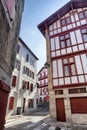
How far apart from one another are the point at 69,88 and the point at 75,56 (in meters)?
3.39

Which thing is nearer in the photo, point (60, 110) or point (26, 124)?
point (26, 124)

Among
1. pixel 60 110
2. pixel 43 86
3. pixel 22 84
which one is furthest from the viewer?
pixel 43 86

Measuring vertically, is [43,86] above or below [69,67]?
below

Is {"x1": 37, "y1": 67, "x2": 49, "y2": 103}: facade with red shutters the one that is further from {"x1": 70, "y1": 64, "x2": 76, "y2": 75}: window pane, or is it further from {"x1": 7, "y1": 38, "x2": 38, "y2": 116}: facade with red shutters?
{"x1": 70, "y1": 64, "x2": 76, "y2": 75}: window pane

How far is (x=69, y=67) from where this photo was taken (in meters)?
11.2

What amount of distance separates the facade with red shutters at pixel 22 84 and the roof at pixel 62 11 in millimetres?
5606

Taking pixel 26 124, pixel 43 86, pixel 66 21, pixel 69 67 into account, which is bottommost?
pixel 26 124

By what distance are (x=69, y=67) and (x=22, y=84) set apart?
9.51 m

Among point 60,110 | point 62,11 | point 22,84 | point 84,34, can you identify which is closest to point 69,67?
point 84,34

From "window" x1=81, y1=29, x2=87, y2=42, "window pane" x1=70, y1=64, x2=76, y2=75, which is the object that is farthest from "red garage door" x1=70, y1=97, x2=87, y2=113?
"window" x1=81, y1=29, x2=87, y2=42

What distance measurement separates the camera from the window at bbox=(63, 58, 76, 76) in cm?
1092

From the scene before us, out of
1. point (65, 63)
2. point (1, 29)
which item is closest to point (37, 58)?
point (65, 63)

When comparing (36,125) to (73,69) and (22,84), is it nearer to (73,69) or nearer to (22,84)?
(73,69)

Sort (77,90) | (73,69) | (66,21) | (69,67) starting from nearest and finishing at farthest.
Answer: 1. (77,90)
2. (73,69)
3. (69,67)
4. (66,21)
